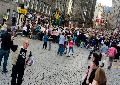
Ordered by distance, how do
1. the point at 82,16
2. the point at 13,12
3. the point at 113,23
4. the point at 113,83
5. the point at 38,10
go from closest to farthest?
the point at 113,83
the point at 13,12
the point at 38,10
the point at 82,16
the point at 113,23

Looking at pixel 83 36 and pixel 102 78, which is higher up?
pixel 102 78

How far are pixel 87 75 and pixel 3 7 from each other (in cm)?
3369

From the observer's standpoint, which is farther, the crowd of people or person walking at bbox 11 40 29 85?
the crowd of people

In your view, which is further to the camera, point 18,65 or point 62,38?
point 62,38

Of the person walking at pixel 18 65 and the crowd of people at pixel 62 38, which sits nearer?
the person walking at pixel 18 65

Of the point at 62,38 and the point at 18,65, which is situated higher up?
the point at 18,65

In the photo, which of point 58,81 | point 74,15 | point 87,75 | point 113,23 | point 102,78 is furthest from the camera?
point 113,23

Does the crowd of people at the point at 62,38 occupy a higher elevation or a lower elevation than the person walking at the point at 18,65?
lower

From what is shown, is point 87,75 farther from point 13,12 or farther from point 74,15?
point 74,15

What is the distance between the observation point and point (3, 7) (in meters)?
43.8

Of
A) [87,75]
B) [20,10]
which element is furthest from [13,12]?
[87,75]

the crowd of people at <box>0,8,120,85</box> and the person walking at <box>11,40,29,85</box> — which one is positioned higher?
the person walking at <box>11,40,29,85</box>

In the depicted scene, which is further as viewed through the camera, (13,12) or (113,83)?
(13,12)

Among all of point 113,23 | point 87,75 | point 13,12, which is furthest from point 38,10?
point 113,23
